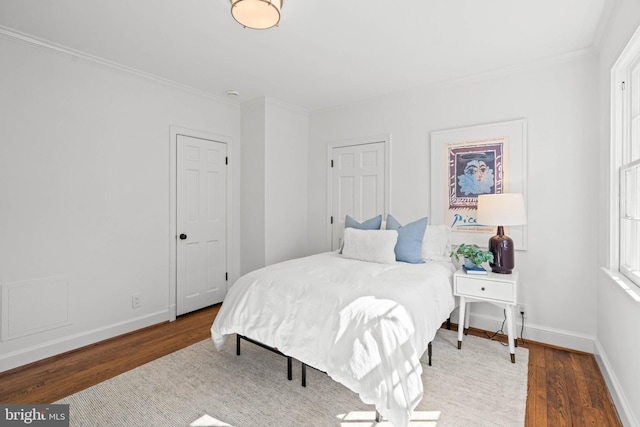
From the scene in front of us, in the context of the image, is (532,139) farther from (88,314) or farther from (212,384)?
(88,314)

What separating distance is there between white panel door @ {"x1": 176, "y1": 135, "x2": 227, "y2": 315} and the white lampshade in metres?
3.03

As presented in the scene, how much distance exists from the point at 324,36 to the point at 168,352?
9.68ft

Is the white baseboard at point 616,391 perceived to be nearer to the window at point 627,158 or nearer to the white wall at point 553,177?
the white wall at point 553,177

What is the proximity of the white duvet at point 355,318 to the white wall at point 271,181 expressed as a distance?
1342 millimetres

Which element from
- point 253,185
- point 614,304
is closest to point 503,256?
point 614,304

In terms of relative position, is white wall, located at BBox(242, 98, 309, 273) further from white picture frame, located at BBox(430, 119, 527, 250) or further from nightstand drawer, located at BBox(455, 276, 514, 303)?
nightstand drawer, located at BBox(455, 276, 514, 303)

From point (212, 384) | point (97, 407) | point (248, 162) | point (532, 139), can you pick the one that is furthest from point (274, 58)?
point (97, 407)

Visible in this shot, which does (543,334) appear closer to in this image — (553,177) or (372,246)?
(553,177)

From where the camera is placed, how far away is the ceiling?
2.15 meters

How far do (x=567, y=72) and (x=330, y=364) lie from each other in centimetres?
312

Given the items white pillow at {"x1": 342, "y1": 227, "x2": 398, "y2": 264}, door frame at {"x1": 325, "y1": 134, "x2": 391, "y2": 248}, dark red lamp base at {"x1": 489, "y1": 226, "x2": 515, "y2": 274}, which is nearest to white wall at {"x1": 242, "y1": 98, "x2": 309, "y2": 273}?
door frame at {"x1": 325, "y1": 134, "x2": 391, "y2": 248}

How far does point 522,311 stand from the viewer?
2975 mm

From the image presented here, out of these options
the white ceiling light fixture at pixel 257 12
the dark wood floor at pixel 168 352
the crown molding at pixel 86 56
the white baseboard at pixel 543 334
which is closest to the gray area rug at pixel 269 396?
the dark wood floor at pixel 168 352

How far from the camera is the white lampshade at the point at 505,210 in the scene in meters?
2.64
